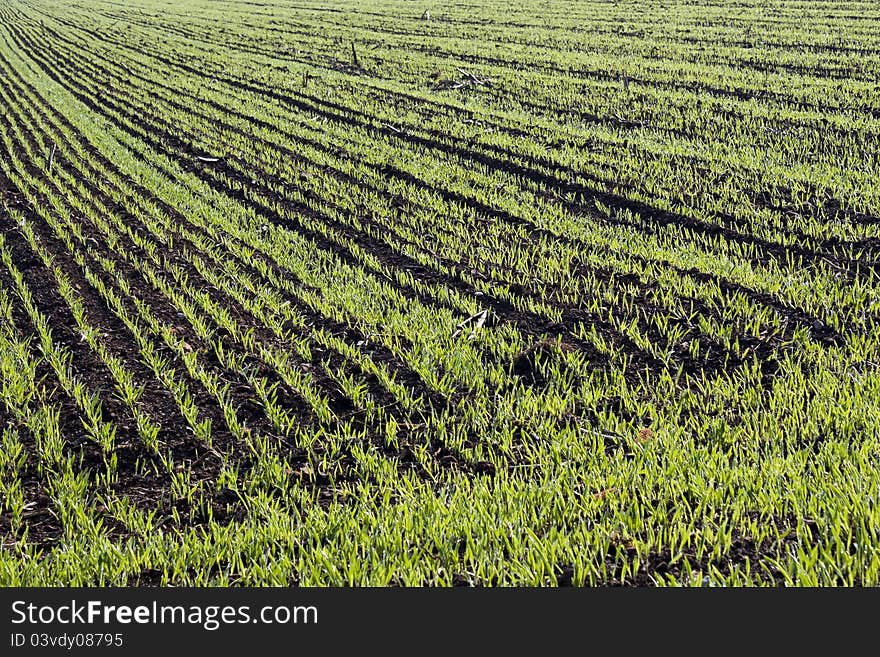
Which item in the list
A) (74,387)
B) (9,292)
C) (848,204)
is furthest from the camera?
(848,204)

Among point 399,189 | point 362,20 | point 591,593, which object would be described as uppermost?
point 362,20

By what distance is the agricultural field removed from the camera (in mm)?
3432

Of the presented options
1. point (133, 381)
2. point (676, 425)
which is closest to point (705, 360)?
point (676, 425)

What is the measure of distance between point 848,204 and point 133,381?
7.23 meters

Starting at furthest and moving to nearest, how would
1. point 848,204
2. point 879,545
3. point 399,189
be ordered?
1. point 399,189
2. point 848,204
3. point 879,545

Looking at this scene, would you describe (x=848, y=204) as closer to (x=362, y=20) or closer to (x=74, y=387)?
(x=74, y=387)

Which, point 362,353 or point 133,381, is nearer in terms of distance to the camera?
point 133,381

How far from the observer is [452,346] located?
5680 millimetres

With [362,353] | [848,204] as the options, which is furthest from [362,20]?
[362,353]

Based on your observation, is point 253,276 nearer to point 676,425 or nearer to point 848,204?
point 676,425

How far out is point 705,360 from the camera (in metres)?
5.32

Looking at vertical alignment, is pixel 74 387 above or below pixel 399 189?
below

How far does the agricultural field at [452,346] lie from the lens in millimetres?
3432

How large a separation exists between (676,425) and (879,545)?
1438 millimetres
